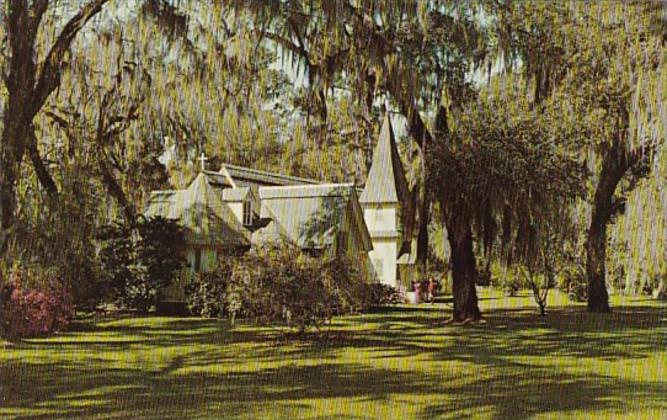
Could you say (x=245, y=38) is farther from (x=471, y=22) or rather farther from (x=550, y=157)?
(x=550, y=157)

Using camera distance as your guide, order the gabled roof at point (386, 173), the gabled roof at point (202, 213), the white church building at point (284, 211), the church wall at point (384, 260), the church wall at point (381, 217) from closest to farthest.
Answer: the gabled roof at point (386, 173), the white church building at point (284, 211), the gabled roof at point (202, 213), the church wall at point (381, 217), the church wall at point (384, 260)

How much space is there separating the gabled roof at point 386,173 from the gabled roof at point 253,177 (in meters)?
1.81

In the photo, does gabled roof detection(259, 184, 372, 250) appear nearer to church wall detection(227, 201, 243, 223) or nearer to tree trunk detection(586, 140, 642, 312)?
church wall detection(227, 201, 243, 223)

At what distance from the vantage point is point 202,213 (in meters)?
17.3

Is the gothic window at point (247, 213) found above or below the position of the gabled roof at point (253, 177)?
below

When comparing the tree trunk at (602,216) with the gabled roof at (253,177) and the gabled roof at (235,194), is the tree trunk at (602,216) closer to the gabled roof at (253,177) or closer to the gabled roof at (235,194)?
Result: the gabled roof at (253,177)

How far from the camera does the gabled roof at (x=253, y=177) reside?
1842 centimetres

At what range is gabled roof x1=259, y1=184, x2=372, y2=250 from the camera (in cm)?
1639

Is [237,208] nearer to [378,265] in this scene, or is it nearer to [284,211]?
[284,211]

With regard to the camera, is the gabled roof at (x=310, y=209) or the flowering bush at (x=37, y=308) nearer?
the flowering bush at (x=37, y=308)

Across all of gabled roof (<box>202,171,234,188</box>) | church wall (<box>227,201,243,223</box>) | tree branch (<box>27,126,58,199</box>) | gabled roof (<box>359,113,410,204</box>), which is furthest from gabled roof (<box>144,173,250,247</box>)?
tree branch (<box>27,126,58,199</box>)

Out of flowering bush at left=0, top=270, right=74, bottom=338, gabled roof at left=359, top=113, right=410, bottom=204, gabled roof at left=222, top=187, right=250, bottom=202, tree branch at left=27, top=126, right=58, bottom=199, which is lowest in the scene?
flowering bush at left=0, top=270, right=74, bottom=338

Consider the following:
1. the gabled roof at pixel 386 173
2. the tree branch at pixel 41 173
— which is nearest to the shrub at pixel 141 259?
the gabled roof at pixel 386 173

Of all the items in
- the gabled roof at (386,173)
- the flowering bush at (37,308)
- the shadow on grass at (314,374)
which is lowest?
the shadow on grass at (314,374)
